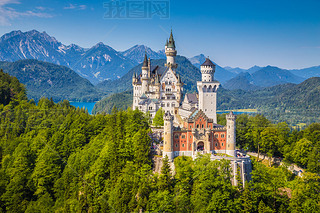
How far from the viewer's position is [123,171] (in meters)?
52.9

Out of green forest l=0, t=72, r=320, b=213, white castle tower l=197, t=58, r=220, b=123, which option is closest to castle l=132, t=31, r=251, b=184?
white castle tower l=197, t=58, r=220, b=123

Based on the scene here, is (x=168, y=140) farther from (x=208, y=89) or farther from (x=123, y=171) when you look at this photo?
(x=208, y=89)

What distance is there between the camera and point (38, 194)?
193ft

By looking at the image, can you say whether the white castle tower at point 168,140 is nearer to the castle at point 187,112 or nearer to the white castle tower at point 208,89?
the castle at point 187,112

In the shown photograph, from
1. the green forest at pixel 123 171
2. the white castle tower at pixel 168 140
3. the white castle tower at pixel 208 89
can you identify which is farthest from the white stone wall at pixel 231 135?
the white castle tower at pixel 168 140

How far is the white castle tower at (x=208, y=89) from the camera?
64.1 metres

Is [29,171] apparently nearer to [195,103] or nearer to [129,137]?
[129,137]

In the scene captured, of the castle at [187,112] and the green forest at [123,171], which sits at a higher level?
the castle at [187,112]

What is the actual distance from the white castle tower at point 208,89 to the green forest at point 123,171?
13.2m

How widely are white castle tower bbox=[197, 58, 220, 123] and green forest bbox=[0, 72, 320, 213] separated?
13.2 meters

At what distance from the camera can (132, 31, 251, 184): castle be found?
54.9 metres

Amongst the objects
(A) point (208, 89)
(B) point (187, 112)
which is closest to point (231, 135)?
(A) point (208, 89)

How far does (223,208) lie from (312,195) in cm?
1398

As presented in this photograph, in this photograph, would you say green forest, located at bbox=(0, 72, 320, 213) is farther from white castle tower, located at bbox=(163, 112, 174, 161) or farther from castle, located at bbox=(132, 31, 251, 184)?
castle, located at bbox=(132, 31, 251, 184)
